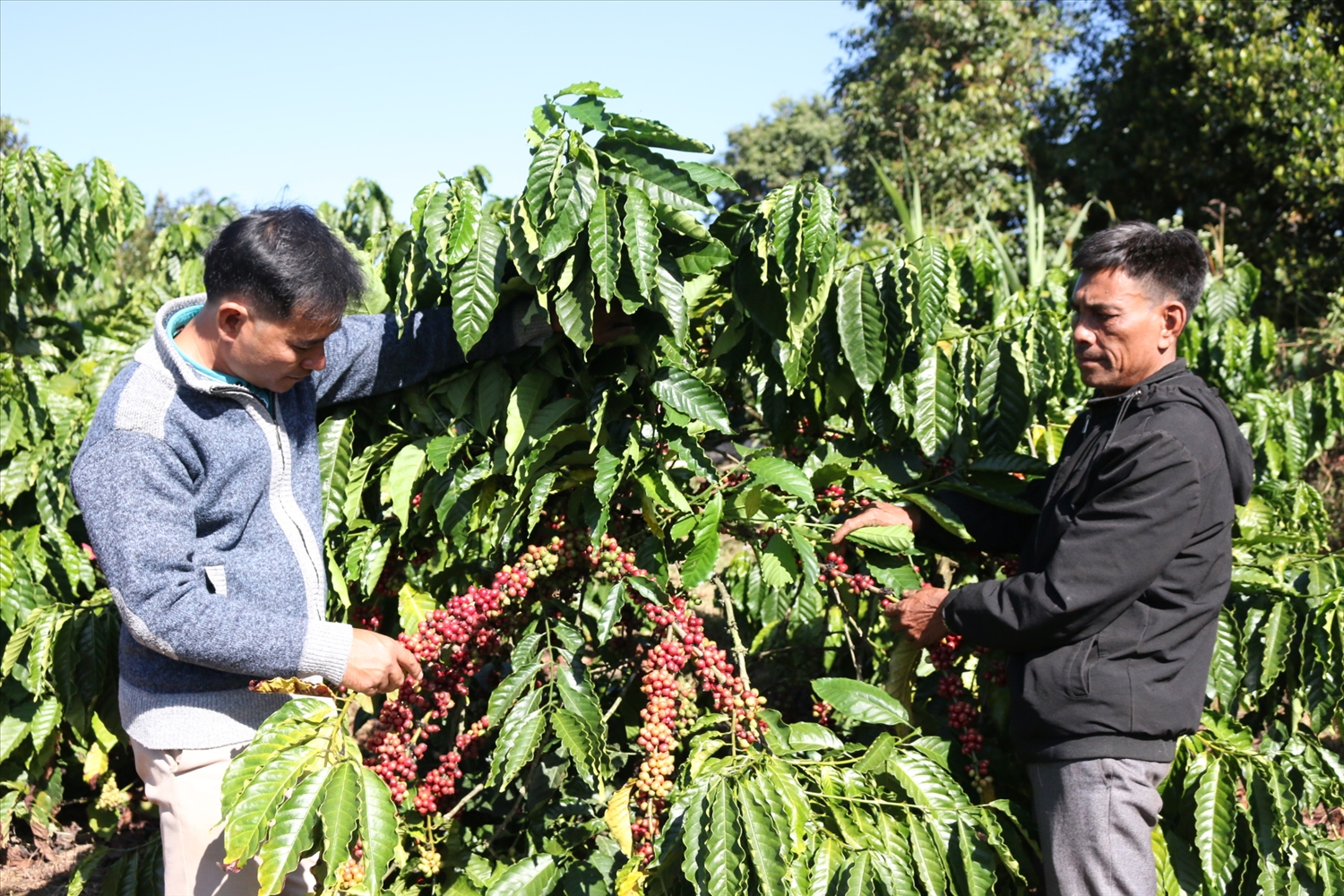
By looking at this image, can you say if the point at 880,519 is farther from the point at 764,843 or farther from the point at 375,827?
the point at 375,827

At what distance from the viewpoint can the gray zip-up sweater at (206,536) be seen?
1637mm

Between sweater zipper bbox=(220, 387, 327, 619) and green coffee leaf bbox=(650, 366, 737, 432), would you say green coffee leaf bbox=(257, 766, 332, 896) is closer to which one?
sweater zipper bbox=(220, 387, 327, 619)

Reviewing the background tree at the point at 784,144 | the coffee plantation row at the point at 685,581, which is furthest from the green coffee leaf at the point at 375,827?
the background tree at the point at 784,144

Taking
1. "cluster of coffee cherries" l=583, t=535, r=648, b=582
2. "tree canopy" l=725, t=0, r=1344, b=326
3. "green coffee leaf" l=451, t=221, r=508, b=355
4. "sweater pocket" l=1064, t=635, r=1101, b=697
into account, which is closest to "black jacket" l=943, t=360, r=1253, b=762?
"sweater pocket" l=1064, t=635, r=1101, b=697

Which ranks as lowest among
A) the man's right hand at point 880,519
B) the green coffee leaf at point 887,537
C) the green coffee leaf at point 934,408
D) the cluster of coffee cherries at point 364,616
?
the cluster of coffee cherries at point 364,616

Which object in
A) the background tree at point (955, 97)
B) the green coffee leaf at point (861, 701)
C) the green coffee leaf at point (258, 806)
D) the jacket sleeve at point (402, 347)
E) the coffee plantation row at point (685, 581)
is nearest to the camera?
the green coffee leaf at point (258, 806)

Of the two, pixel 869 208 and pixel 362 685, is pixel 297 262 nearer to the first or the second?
pixel 362 685

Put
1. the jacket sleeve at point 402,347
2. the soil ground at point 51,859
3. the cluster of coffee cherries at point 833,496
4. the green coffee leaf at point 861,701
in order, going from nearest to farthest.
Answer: the green coffee leaf at point 861,701 → the jacket sleeve at point 402,347 → the cluster of coffee cherries at point 833,496 → the soil ground at point 51,859

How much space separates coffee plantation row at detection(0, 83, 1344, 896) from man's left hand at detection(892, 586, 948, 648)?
0.11 ft

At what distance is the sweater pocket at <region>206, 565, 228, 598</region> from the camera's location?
5.72ft

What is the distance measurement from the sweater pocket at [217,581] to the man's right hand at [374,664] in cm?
23

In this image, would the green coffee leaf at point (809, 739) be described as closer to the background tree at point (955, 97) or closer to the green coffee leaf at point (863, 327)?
the green coffee leaf at point (863, 327)

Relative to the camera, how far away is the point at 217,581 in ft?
5.73

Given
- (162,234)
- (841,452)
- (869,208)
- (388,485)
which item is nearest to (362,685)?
(388,485)
